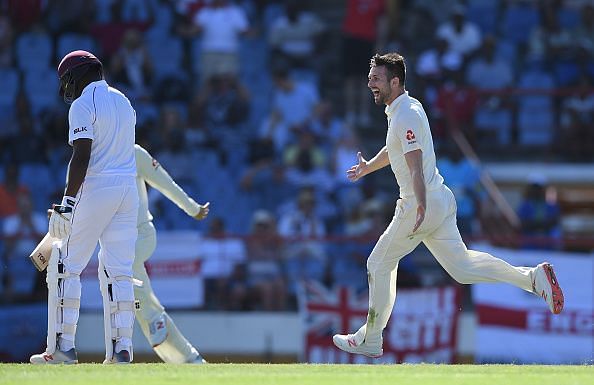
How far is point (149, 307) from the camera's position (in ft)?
37.2

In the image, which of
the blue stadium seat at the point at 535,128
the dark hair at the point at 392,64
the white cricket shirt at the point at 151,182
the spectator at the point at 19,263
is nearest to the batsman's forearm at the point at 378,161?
the dark hair at the point at 392,64

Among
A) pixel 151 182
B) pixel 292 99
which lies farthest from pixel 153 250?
pixel 292 99

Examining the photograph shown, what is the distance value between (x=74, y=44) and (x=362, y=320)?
749cm

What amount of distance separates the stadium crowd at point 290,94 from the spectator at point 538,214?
0.02 m

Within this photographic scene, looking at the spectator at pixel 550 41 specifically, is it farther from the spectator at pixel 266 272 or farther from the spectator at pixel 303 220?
the spectator at pixel 266 272

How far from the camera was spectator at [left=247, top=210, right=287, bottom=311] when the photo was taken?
611 inches

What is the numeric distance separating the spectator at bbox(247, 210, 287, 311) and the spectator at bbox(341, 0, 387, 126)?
4.76m

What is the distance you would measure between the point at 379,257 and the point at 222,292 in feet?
20.0

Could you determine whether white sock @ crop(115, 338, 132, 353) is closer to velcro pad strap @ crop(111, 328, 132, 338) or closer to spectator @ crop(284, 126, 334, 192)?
velcro pad strap @ crop(111, 328, 132, 338)

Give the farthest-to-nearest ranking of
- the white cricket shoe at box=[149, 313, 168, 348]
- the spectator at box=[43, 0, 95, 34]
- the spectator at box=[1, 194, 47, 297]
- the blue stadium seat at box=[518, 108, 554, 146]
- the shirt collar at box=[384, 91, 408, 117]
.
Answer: the spectator at box=[43, 0, 95, 34], the blue stadium seat at box=[518, 108, 554, 146], the spectator at box=[1, 194, 47, 297], the white cricket shoe at box=[149, 313, 168, 348], the shirt collar at box=[384, 91, 408, 117]

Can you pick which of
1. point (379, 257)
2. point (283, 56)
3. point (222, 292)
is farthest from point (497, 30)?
point (379, 257)

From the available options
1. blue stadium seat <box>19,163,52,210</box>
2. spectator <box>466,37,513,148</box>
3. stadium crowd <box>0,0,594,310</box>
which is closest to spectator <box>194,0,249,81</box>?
stadium crowd <box>0,0,594,310</box>

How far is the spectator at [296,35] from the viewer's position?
20.2m

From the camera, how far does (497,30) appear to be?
20.8m
